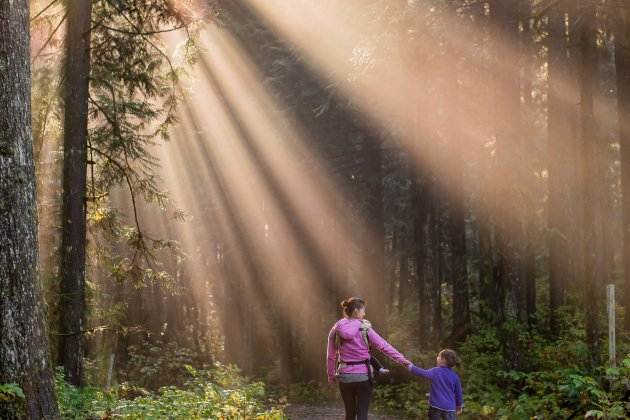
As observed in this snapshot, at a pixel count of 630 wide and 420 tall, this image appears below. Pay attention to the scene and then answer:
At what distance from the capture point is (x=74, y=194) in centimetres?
1182

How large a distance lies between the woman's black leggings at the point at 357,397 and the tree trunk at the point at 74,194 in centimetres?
511

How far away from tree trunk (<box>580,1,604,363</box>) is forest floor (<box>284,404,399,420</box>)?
591cm

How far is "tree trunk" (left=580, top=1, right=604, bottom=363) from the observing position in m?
11.0

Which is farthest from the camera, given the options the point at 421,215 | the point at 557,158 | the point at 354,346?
the point at 421,215

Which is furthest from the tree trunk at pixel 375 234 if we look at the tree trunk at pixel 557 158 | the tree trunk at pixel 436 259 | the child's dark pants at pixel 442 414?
the child's dark pants at pixel 442 414

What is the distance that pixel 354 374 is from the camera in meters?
8.55

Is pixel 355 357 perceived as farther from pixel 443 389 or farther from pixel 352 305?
pixel 443 389

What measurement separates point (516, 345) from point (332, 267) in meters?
12.4

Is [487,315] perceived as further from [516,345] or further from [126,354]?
[126,354]

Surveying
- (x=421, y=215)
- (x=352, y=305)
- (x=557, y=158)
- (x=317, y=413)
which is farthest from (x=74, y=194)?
(x=421, y=215)

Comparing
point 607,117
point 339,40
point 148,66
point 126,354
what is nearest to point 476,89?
point 339,40

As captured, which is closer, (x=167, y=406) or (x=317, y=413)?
(x=167, y=406)

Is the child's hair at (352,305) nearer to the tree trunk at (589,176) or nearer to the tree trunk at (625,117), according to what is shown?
the tree trunk at (589,176)

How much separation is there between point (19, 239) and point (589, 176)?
8.52m
